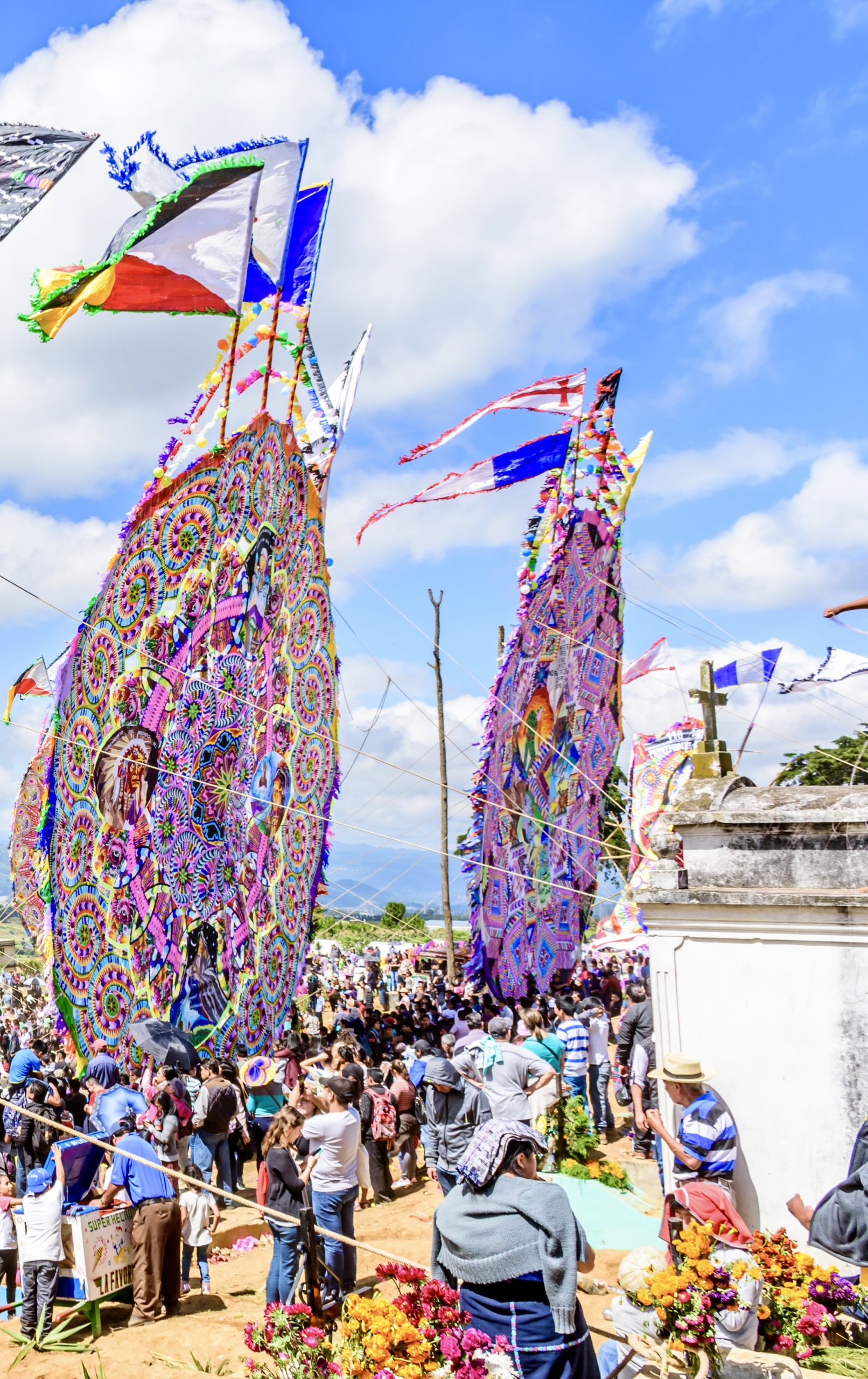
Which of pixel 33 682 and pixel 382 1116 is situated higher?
pixel 33 682

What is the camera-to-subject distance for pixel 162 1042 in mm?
10961

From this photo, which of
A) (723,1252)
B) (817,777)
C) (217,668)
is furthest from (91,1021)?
(817,777)

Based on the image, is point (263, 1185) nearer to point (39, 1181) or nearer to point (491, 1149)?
point (39, 1181)

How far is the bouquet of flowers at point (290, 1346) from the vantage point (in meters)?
4.18

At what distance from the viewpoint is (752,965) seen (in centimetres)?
630

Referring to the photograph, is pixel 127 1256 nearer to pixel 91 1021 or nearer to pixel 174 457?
pixel 91 1021

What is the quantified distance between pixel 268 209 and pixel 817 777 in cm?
3094

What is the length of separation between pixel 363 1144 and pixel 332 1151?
4.07 meters

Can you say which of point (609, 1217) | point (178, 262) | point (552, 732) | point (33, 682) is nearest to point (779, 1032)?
point (609, 1217)

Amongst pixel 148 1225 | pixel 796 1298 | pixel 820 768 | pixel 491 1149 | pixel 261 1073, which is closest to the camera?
pixel 491 1149

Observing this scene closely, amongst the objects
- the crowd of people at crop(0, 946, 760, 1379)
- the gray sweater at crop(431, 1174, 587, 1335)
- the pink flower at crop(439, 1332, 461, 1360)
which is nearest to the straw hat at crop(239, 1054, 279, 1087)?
the crowd of people at crop(0, 946, 760, 1379)

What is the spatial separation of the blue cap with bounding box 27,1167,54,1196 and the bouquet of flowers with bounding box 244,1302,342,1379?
298 cm

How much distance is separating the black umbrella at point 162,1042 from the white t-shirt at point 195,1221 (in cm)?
318

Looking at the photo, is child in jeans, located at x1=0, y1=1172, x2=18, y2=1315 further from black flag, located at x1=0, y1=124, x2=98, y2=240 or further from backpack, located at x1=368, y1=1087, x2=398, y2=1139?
black flag, located at x1=0, y1=124, x2=98, y2=240
